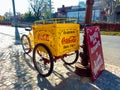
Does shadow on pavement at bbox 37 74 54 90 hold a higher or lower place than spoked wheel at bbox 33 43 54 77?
lower

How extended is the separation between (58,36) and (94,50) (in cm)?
103

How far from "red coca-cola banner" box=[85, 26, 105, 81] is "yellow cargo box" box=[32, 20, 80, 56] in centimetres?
61

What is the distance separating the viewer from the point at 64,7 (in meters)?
68.5

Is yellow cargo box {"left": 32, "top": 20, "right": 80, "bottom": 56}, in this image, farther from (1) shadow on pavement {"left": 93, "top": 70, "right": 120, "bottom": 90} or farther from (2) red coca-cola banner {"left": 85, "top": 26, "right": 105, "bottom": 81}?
(1) shadow on pavement {"left": 93, "top": 70, "right": 120, "bottom": 90}

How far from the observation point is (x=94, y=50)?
4.52 m

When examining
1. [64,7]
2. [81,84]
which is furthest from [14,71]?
[64,7]

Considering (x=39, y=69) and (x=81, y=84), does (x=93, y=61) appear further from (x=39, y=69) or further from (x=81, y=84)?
(x=39, y=69)

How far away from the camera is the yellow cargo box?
434 cm

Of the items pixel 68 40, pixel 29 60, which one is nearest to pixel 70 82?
pixel 68 40

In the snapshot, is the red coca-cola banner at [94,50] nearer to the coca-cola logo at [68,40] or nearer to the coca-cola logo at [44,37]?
the coca-cola logo at [68,40]

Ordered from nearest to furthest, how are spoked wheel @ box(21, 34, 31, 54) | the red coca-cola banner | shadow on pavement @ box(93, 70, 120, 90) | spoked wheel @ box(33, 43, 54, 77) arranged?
shadow on pavement @ box(93, 70, 120, 90)
the red coca-cola banner
spoked wheel @ box(33, 43, 54, 77)
spoked wheel @ box(21, 34, 31, 54)

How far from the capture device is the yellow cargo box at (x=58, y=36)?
4336mm

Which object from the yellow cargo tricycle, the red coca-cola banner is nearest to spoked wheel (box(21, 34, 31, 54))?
the yellow cargo tricycle

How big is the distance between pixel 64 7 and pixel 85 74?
6580cm
